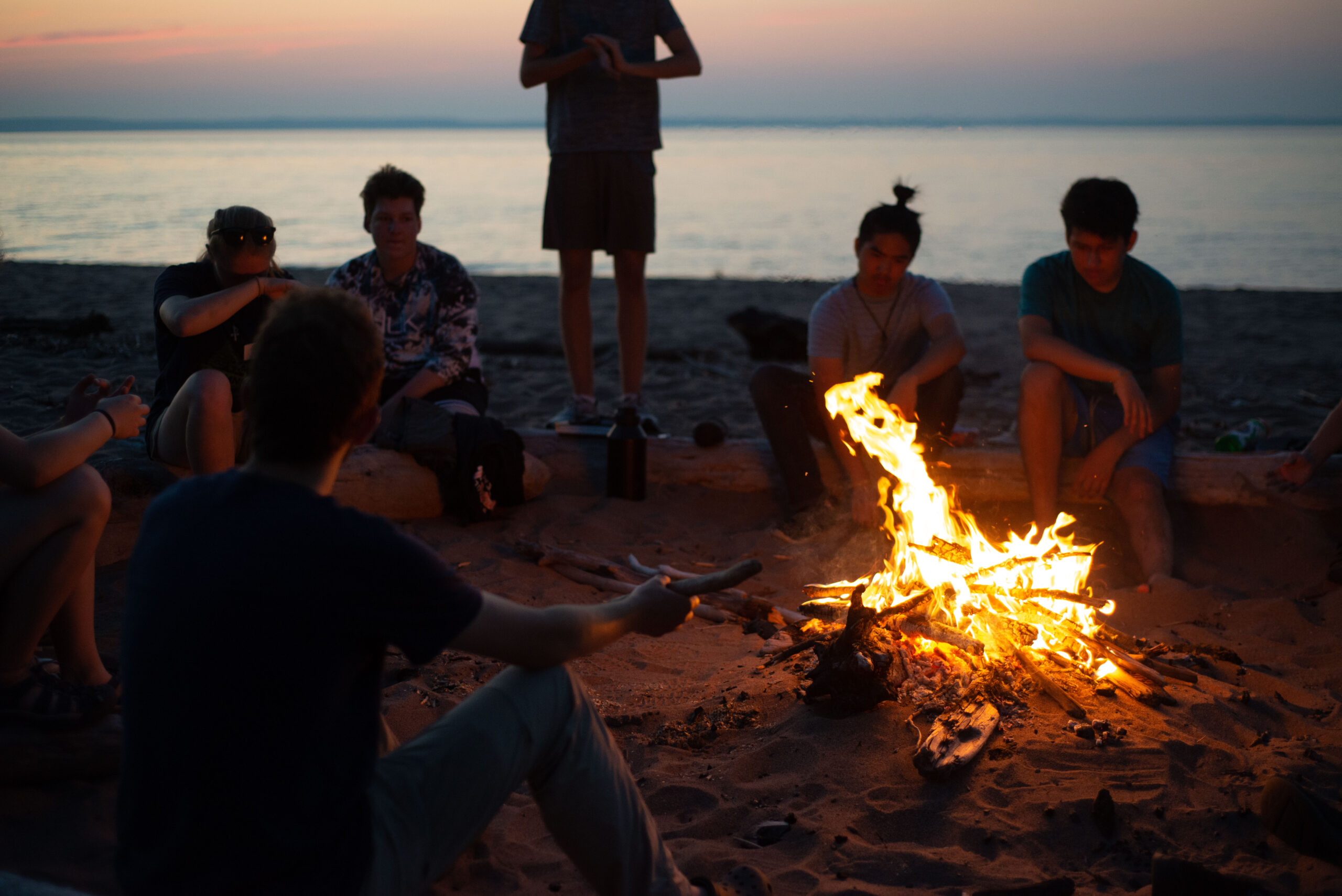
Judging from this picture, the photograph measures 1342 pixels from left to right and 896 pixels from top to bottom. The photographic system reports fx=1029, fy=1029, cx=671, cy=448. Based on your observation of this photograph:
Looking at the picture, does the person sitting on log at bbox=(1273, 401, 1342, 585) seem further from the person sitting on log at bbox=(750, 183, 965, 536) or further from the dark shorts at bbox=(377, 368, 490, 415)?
the dark shorts at bbox=(377, 368, 490, 415)

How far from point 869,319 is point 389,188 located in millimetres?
2403

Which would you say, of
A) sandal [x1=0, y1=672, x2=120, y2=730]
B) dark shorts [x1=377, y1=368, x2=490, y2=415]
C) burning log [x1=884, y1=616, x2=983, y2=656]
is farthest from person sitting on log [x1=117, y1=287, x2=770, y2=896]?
dark shorts [x1=377, y1=368, x2=490, y2=415]

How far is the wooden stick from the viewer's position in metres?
3.12

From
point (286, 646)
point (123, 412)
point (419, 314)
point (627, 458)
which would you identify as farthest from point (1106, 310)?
point (286, 646)

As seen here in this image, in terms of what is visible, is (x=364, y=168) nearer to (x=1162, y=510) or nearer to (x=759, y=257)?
(x=759, y=257)

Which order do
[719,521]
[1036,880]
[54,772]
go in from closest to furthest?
1. [1036,880]
2. [54,772]
3. [719,521]

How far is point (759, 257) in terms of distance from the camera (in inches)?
677

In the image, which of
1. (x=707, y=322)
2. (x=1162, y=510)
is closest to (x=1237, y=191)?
(x=707, y=322)

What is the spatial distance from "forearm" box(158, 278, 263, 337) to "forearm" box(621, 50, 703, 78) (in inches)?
99.5

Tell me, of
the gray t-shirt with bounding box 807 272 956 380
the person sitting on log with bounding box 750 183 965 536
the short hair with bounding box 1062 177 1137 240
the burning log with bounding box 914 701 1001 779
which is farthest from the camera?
the gray t-shirt with bounding box 807 272 956 380

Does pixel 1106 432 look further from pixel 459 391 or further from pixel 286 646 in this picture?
pixel 286 646

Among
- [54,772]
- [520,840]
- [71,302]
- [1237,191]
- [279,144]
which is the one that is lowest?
[520,840]

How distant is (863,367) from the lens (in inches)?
200

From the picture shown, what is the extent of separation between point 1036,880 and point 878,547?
7.83 feet
